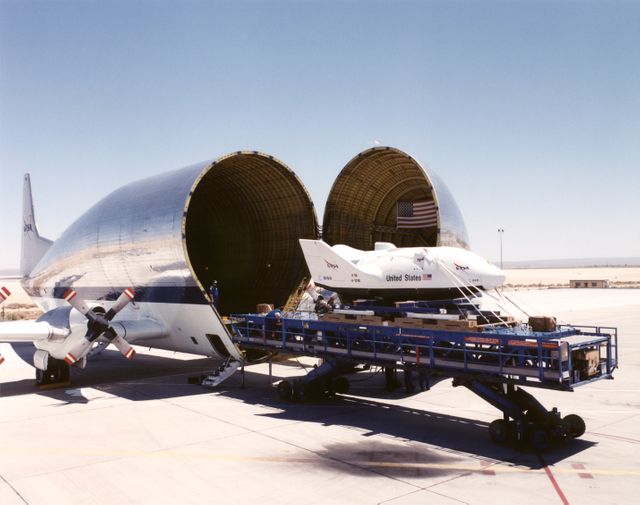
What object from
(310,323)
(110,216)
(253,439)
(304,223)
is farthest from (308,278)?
(253,439)

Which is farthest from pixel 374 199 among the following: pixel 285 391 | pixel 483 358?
pixel 483 358

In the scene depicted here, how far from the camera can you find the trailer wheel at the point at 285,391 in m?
21.6

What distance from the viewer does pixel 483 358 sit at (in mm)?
17453

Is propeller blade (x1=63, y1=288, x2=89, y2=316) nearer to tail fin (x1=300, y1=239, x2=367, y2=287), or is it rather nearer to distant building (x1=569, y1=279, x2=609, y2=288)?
tail fin (x1=300, y1=239, x2=367, y2=287)

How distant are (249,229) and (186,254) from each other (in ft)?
30.5

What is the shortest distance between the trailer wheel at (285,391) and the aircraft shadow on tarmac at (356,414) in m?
0.33

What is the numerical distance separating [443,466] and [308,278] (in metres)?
17.2

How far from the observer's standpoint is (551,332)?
643 inches

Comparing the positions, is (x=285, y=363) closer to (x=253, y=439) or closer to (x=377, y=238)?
(x=377, y=238)

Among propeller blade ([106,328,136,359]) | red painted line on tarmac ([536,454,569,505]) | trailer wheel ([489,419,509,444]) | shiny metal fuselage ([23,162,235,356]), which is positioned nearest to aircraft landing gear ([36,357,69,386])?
propeller blade ([106,328,136,359])

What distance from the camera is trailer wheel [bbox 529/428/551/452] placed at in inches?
596

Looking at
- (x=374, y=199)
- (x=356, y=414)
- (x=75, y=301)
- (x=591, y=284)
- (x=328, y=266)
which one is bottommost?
(x=591, y=284)

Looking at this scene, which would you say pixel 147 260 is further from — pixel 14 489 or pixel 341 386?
pixel 14 489

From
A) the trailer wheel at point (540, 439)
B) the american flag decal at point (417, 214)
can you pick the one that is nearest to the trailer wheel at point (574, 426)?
the trailer wheel at point (540, 439)
